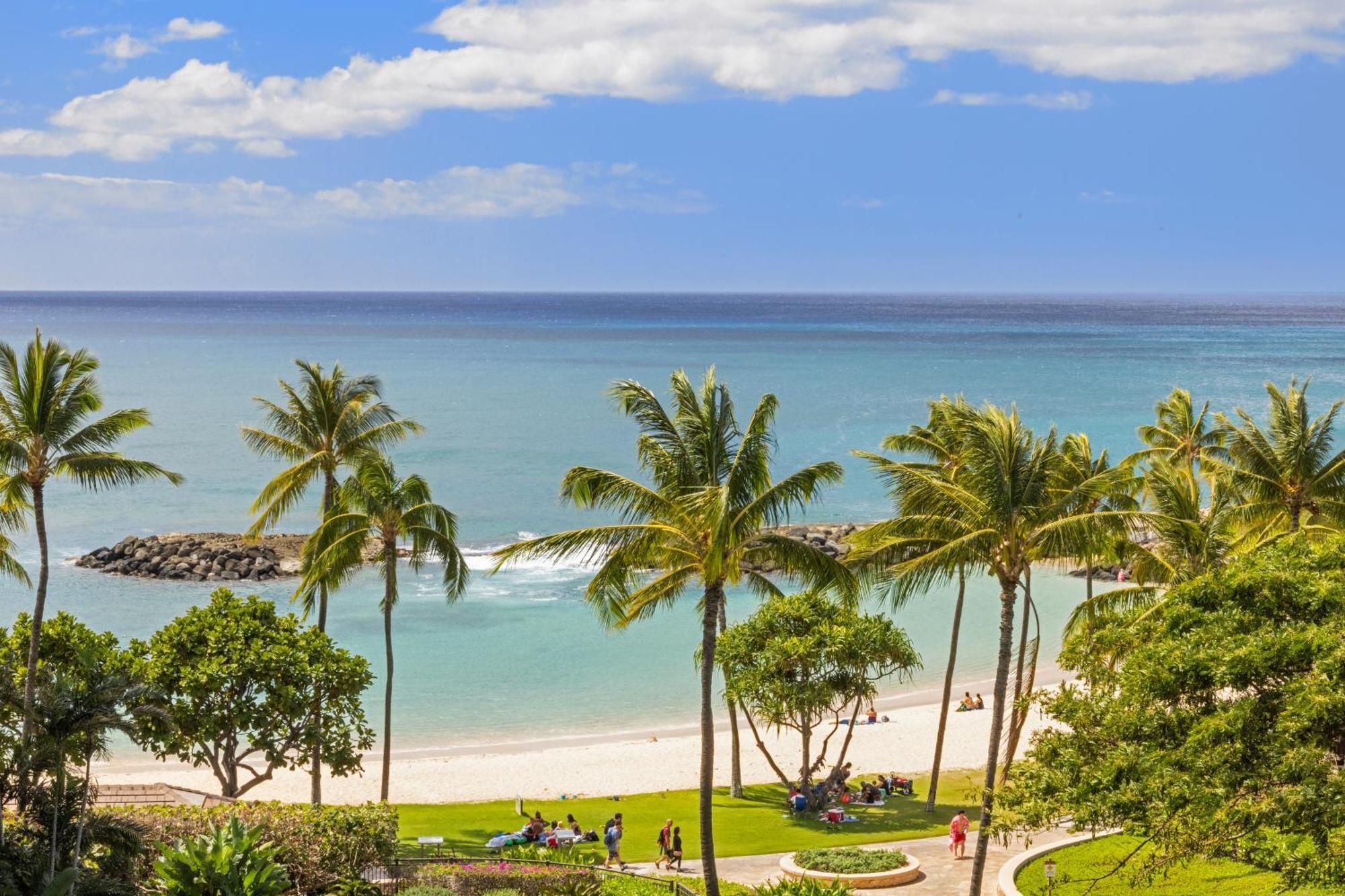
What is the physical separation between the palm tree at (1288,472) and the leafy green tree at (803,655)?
28.7 feet

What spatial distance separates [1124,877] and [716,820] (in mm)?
10767

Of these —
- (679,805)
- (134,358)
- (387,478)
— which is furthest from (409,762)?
(134,358)

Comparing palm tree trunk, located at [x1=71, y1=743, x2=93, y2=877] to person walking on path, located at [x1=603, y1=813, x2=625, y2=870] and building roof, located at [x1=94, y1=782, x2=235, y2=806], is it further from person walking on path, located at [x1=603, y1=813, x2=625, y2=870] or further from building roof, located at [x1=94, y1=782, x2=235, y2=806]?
person walking on path, located at [x1=603, y1=813, x2=625, y2=870]

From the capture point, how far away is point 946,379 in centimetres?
15375

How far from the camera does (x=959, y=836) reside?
25344mm

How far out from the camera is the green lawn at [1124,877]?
2038 cm

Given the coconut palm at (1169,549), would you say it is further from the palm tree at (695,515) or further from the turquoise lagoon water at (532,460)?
the turquoise lagoon water at (532,460)

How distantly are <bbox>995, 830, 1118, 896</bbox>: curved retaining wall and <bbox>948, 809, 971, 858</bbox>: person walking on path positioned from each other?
139cm

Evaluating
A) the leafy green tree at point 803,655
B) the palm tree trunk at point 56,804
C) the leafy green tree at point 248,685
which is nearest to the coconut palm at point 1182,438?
the leafy green tree at point 803,655

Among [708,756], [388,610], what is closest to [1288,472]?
[708,756]

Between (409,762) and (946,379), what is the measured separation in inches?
4886

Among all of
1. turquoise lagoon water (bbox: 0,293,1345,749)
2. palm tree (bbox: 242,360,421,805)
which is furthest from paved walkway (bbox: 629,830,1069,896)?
turquoise lagoon water (bbox: 0,293,1345,749)

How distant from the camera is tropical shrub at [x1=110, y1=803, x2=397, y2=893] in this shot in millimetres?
21438

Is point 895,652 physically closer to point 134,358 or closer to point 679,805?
point 679,805
